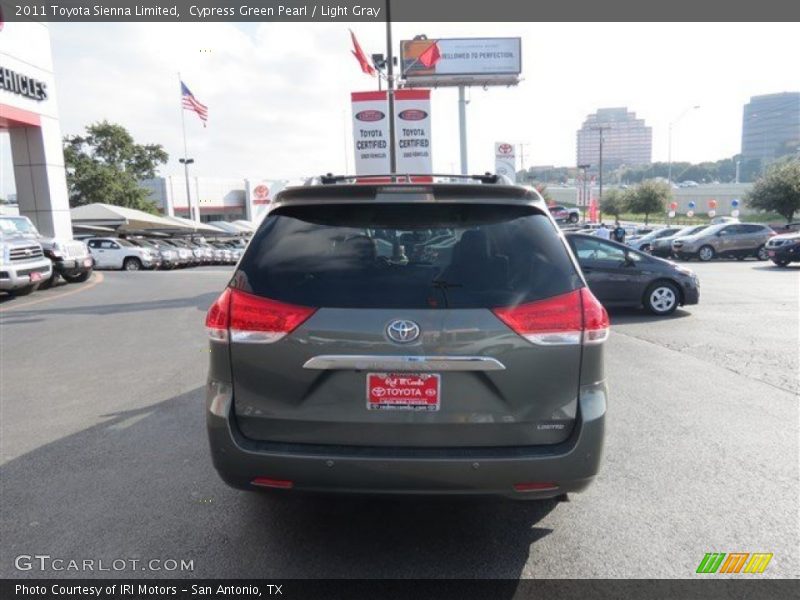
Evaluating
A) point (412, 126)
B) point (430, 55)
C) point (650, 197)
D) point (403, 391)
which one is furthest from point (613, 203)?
point (403, 391)

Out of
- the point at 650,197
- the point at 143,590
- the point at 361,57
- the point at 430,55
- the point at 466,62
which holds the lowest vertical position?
the point at 143,590

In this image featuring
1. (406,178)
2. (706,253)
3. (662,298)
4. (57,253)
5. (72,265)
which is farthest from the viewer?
(706,253)

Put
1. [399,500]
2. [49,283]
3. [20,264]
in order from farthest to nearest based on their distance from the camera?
[49,283]
[20,264]
[399,500]

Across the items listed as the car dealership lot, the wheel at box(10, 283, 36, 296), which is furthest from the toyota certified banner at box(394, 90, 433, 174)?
the car dealership lot

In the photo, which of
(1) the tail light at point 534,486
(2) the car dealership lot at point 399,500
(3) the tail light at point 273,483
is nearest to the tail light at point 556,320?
(1) the tail light at point 534,486

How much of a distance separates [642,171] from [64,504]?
163 metres

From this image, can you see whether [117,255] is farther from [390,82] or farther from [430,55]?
[430,55]

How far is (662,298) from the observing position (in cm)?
1122

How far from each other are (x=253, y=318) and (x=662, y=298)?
1007 centimetres

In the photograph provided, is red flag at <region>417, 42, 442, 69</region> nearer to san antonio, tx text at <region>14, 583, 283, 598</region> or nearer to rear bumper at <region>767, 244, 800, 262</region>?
rear bumper at <region>767, 244, 800, 262</region>

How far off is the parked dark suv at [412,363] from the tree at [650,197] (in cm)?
6459

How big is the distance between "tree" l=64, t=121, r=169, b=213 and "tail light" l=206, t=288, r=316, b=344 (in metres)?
65.0

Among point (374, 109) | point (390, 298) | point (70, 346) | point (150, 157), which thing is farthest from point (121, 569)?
point (150, 157)

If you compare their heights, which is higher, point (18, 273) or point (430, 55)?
point (430, 55)
